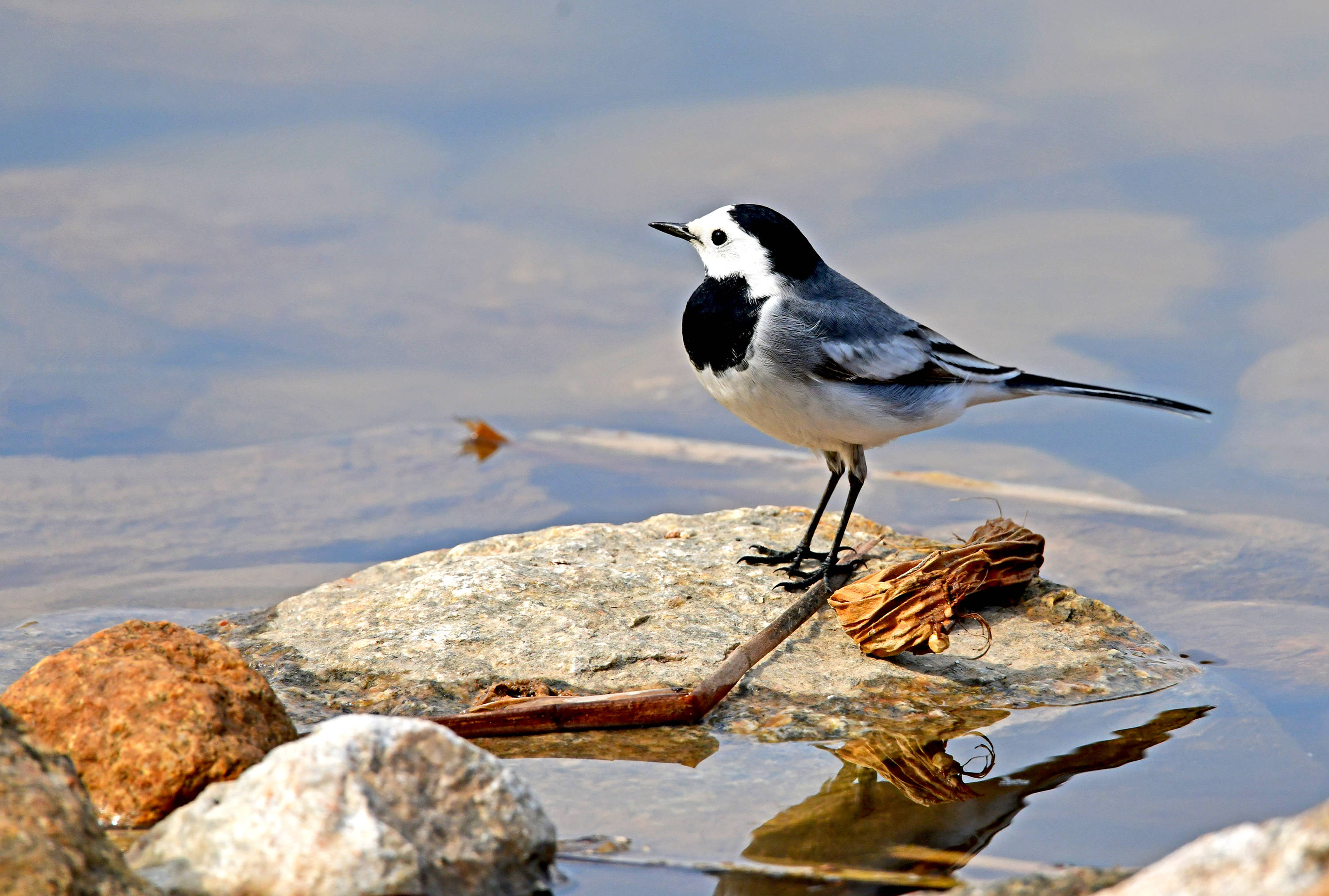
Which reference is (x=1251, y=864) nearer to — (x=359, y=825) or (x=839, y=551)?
(x=359, y=825)

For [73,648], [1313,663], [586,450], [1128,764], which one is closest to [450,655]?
[73,648]

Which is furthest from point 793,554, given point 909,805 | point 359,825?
point 359,825

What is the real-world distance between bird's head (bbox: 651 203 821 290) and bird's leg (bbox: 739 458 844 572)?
1.10 m

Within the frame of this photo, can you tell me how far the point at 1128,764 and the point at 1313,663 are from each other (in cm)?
169

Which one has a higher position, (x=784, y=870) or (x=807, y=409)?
(x=807, y=409)

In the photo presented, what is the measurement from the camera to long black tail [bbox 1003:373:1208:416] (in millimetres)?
6180

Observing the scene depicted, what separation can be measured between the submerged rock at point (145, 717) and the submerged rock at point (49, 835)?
0.56m

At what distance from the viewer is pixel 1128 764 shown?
13.4 feet

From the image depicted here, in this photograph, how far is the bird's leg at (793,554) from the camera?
19.1 ft

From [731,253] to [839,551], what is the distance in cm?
149

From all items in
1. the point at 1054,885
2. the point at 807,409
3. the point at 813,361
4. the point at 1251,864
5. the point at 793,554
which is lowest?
the point at 1054,885

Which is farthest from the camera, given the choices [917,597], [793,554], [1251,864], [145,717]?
[793,554]

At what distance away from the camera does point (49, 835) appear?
256cm

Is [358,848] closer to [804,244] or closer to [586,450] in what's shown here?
[804,244]
